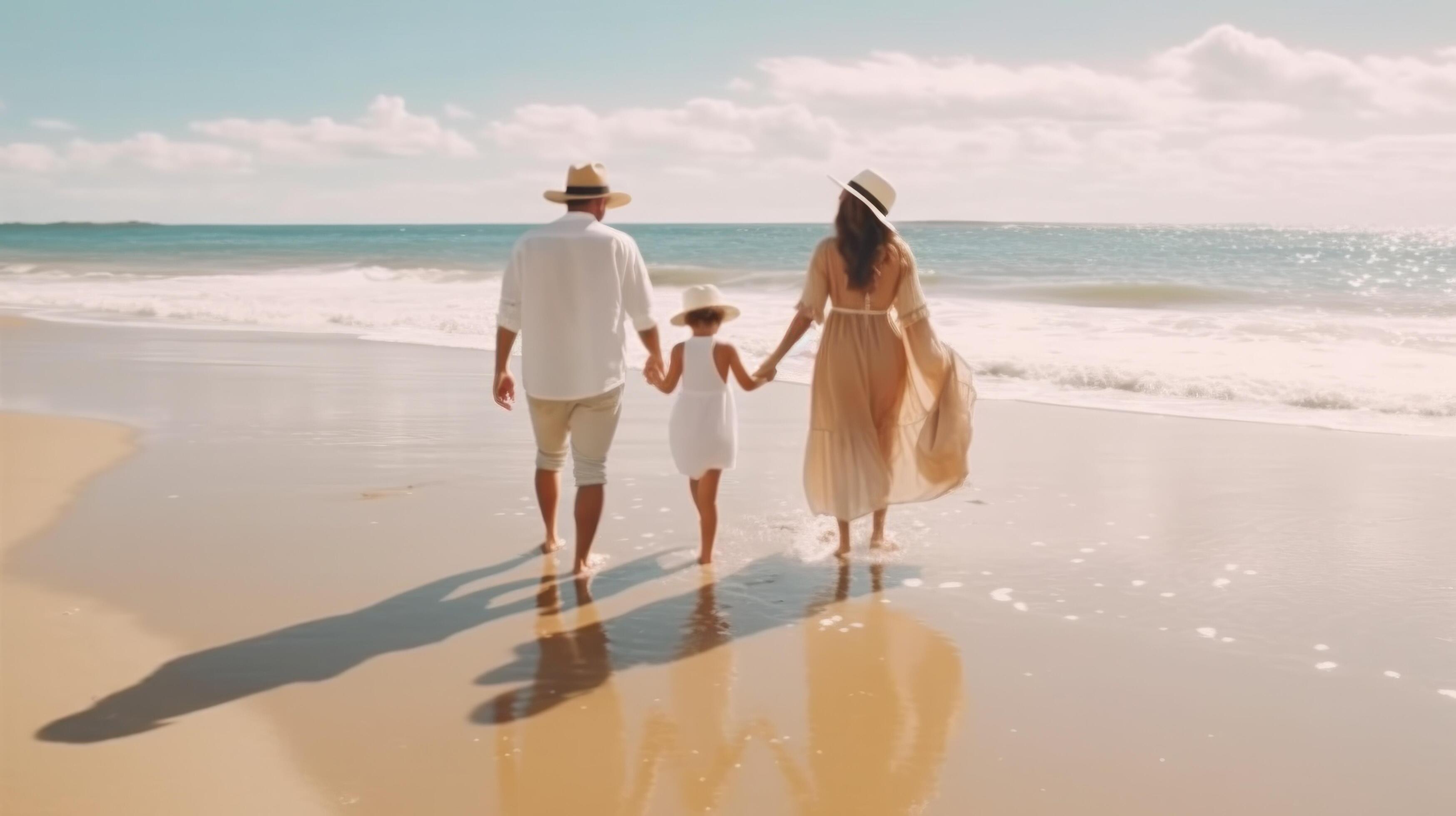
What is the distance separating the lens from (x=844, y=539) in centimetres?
575

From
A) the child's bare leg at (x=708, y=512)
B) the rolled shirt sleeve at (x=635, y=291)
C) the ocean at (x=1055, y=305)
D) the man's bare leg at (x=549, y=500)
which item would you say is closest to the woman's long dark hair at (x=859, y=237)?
the rolled shirt sleeve at (x=635, y=291)

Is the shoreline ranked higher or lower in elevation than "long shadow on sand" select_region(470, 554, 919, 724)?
higher

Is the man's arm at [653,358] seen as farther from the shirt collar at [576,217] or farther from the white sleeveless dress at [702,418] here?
the shirt collar at [576,217]

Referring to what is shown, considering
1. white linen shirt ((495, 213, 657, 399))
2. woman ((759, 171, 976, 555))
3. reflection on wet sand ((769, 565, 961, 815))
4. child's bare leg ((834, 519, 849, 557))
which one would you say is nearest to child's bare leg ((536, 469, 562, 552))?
white linen shirt ((495, 213, 657, 399))

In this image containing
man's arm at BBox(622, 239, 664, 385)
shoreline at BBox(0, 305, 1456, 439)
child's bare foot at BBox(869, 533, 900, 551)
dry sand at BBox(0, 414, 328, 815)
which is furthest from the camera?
shoreline at BBox(0, 305, 1456, 439)

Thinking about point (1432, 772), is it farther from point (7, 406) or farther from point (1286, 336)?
point (1286, 336)

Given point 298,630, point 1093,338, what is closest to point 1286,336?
point 1093,338

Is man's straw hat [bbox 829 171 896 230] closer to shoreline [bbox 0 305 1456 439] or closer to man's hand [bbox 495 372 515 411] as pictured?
man's hand [bbox 495 372 515 411]

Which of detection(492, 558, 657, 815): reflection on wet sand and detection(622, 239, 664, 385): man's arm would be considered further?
detection(622, 239, 664, 385): man's arm

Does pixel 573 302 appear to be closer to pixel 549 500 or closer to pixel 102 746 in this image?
pixel 549 500

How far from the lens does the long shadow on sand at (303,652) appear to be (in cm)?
368

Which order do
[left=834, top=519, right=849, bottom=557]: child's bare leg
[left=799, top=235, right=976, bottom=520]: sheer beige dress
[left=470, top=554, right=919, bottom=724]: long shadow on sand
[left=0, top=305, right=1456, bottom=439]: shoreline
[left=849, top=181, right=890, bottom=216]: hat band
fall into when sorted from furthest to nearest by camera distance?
1. [left=0, top=305, right=1456, bottom=439]: shoreline
2. [left=834, top=519, right=849, bottom=557]: child's bare leg
3. [left=799, top=235, right=976, bottom=520]: sheer beige dress
4. [left=849, top=181, right=890, bottom=216]: hat band
5. [left=470, top=554, right=919, bottom=724]: long shadow on sand

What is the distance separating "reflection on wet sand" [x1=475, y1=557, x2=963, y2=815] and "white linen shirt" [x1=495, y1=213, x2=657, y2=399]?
36.1 inches

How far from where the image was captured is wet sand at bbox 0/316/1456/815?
11.0ft
